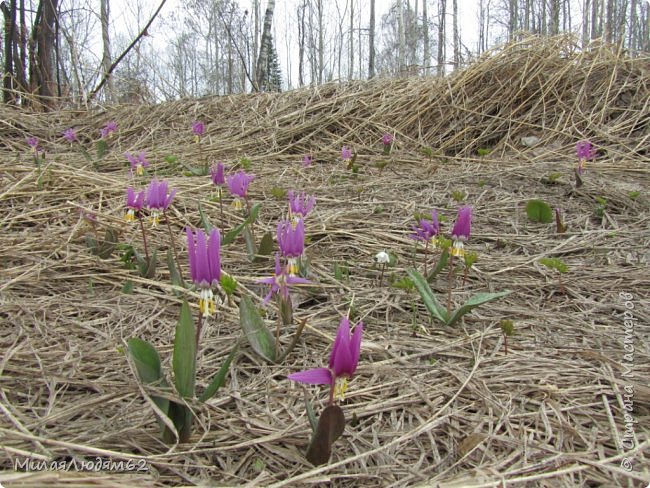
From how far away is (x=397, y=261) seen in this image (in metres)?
2.00

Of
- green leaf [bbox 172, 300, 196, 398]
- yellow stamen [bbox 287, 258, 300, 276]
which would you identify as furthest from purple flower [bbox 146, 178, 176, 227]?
green leaf [bbox 172, 300, 196, 398]

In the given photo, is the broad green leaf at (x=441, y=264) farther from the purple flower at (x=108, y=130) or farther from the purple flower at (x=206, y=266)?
the purple flower at (x=108, y=130)

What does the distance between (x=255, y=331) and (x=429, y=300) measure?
58 centimetres

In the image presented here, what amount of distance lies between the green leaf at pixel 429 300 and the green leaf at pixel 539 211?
114cm

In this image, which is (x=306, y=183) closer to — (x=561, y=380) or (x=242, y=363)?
(x=242, y=363)

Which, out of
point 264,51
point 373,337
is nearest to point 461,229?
point 373,337

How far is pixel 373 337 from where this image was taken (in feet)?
4.68

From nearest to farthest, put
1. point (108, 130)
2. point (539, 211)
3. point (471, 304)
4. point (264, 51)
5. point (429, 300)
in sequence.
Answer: point (471, 304), point (429, 300), point (539, 211), point (108, 130), point (264, 51)

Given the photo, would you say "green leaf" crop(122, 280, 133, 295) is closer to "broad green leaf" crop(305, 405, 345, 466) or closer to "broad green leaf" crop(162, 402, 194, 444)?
"broad green leaf" crop(162, 402, 194, 444)

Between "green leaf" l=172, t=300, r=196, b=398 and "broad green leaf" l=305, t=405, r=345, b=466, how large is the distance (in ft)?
0.93

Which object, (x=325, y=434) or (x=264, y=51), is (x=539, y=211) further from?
(x=264, y=51)

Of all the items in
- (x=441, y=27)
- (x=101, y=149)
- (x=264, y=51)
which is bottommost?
(x=101, y=149)

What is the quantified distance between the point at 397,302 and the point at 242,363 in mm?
611

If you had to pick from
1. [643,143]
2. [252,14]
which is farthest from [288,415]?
[252,14]
